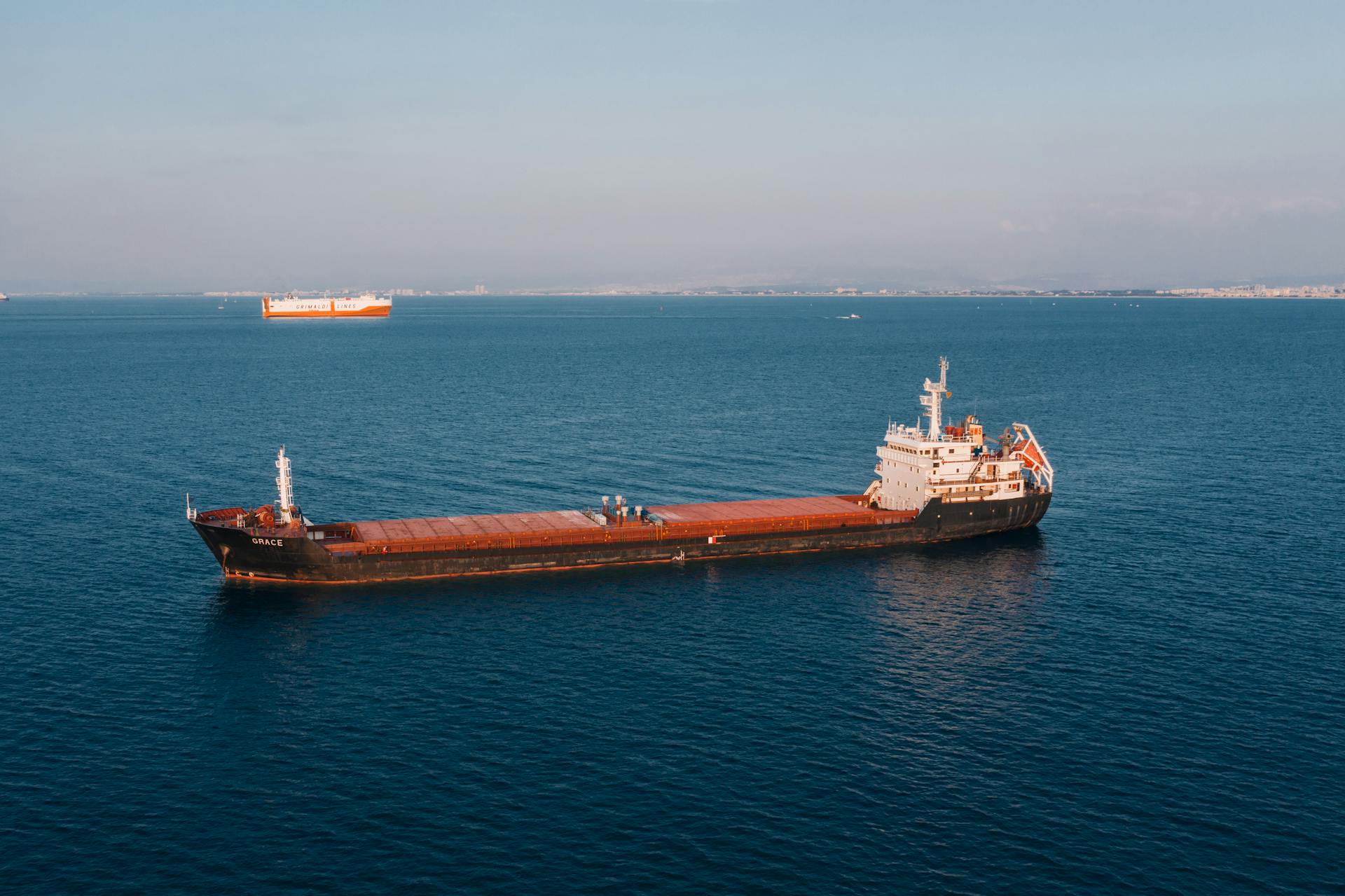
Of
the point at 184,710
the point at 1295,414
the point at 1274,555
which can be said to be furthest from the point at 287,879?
the point at 1295,414

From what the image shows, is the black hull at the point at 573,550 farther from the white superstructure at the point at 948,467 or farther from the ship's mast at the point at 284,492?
the ship's mast at the point at 284,492

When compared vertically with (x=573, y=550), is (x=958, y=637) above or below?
below

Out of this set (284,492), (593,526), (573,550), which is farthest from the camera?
(593,526)

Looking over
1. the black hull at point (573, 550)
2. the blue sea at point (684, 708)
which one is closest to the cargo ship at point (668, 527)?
the black hull at point (573, 550)

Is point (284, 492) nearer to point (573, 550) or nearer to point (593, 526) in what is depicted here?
point (573, 550)

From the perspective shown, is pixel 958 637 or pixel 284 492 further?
pixel 284 492

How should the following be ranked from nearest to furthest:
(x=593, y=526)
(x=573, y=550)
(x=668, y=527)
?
(x=573, y=550) → (x=668, y=527) → (x=593, y=526)

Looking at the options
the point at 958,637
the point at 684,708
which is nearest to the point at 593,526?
the point at 684,708
